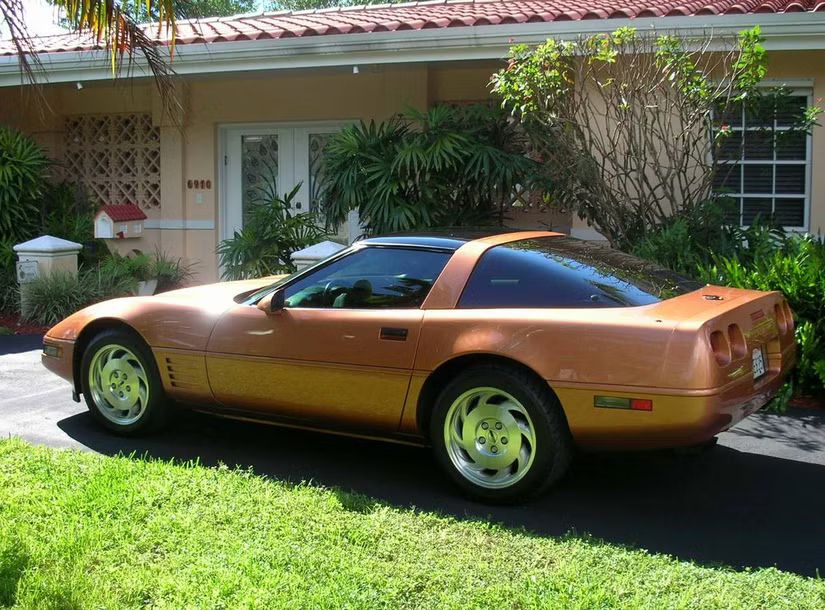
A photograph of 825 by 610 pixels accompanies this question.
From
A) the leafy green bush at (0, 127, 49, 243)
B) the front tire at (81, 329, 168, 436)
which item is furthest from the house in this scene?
the front tire at (81, 329, 168, 436)

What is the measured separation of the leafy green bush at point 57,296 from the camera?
10344 mm

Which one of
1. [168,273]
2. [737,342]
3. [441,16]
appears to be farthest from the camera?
[168,273]

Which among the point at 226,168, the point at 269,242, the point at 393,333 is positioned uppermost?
the point at 226,168

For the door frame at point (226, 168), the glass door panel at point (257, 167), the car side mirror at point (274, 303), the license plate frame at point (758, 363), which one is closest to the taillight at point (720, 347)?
the license plate frame at point (758, 363)

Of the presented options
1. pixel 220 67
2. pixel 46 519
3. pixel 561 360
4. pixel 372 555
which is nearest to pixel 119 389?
pixel 46 519

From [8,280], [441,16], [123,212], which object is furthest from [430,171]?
[8,280]

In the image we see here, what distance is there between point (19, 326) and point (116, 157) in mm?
3829

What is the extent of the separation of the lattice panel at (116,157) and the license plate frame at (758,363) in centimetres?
1011

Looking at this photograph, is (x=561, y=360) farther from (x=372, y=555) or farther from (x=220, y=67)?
(x=220, y=67)

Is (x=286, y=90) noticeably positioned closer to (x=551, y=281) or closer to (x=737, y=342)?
(x=551, y=281)

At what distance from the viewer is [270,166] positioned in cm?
1234

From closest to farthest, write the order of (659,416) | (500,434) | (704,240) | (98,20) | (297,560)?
1. (297,560)
2. (659,416)
3. (500,434)
4. (98,20)
5. (704,240)

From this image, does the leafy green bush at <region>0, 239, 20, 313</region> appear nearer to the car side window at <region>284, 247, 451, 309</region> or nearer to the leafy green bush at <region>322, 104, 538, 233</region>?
the leafy green bush at <region>322, 104, 538, 233</region>

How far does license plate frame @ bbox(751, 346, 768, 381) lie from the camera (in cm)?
452
